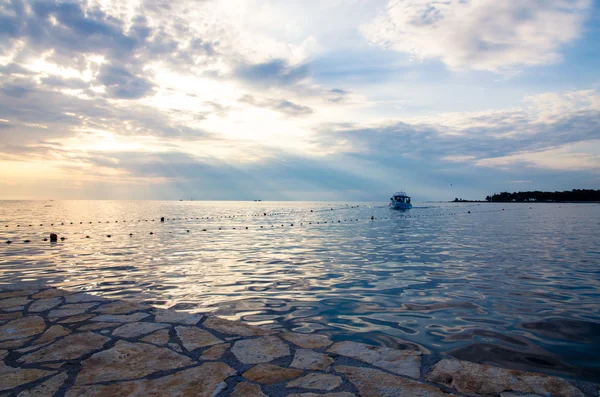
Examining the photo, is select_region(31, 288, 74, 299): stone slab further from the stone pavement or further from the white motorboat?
the white motorboat

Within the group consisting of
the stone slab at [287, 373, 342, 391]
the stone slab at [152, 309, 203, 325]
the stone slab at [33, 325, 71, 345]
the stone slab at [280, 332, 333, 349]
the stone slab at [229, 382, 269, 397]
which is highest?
the stone slab at [33, 325, 71, 345]

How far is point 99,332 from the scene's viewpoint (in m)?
5.94

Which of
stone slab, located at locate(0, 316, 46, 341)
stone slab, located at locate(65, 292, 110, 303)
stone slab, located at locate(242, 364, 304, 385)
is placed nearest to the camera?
stone slab, located at locate(242, 364, 304, 385)

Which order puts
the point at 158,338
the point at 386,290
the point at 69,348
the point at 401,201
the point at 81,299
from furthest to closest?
the point at 401,201 → the point at 386,290 → the point at 81,299 → the point at 158,338 → the point at 69,348

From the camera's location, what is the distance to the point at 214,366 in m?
4.69

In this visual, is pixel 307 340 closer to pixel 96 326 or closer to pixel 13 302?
pixel 96 326

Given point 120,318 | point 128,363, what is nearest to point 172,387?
point 128,363

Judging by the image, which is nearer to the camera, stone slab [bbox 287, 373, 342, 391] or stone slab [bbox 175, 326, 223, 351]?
stone slab [bbox 287, 373, 342, 391]

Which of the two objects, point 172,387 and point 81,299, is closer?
point 172,387

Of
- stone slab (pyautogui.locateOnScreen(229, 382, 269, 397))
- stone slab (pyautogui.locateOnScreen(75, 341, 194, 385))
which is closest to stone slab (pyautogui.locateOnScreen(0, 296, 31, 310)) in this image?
stone slab (pyautogui.locateOnScreen(75, 341, 194, 385))

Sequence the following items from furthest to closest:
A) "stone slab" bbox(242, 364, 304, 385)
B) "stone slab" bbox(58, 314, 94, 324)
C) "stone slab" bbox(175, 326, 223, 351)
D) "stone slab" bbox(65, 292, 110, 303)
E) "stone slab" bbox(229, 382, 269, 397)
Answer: "stone slab" bbox(65, 292, 110, 303) < "stone slab" bbox(58, 314, 94, 324) < "stone slab" bbox(175, 326, 223, 351) < "stone slab" bbox(242, 364, 304, 385) < "stone slab" bbox(229, 382, 269, 397)

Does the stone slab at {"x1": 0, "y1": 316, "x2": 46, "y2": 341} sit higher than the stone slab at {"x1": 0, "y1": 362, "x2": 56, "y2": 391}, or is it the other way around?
the stone slab at {"x1": 0, "y1": 316, "x2": 46, "y2": 341}

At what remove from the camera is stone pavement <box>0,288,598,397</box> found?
411 cm

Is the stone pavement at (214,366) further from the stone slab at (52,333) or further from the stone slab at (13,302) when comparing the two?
the stone slab at (13,302)
